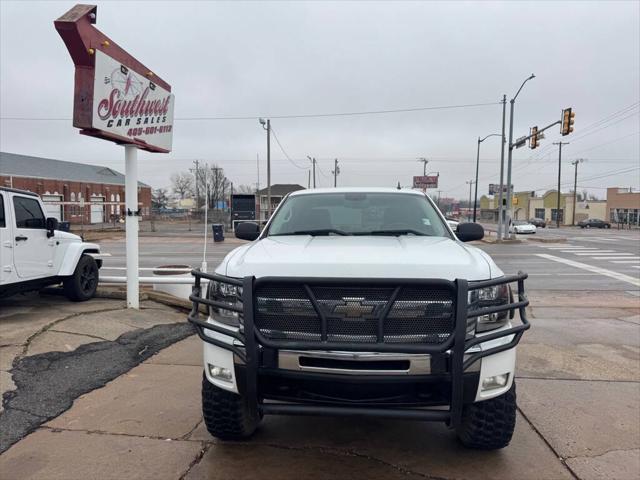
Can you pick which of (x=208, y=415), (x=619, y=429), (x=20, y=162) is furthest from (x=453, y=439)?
(x=20, y=162)

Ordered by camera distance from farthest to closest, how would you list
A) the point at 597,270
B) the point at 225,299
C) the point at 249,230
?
the point at 597,270
the point at 249,230
the point at 225,299

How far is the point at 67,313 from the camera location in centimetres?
697

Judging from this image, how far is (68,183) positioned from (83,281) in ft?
207

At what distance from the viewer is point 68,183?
63500mm

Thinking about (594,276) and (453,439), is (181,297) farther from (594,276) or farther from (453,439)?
(594,276)

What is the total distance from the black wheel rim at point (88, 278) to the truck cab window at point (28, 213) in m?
1.04

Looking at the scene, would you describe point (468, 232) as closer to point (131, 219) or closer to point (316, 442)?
point (316, 442)

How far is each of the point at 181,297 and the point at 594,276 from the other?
1250 centimetres

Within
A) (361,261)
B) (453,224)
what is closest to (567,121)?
(453,224)

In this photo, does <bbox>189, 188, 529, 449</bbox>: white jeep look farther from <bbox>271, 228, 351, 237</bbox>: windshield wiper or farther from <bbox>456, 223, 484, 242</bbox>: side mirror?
<bbox>456, 223, 484, 242</bbox>: side mirror

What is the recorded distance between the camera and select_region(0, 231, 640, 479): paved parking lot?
10.4 feet

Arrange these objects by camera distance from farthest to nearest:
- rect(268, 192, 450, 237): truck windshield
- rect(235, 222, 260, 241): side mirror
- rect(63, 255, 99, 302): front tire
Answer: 1. rect(63, 255, 99, 302): front tire
2. rect(235, 222, 260, 241): side mirror
3. rect(268, 192, 450, 237): truck windshield

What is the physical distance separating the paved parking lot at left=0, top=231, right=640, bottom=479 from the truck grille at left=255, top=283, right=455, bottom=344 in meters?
1.01

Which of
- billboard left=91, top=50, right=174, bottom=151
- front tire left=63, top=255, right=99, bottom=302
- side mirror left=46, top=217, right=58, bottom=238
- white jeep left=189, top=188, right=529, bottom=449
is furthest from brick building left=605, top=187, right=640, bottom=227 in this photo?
white jeep left=189, top=188, right=529, bottom=449
